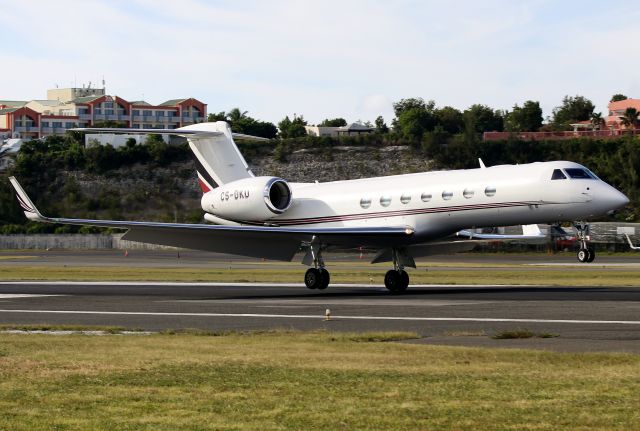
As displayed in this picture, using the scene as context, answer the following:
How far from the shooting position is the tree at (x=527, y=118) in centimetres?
14795

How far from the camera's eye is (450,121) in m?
142

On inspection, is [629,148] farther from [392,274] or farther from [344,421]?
[344,421]

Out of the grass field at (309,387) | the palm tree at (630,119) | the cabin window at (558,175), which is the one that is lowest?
the grass field at (309,387)

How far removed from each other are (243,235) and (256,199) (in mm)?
3207

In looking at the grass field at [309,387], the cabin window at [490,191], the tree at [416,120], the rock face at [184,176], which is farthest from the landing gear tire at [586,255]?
the tree at [416,120]

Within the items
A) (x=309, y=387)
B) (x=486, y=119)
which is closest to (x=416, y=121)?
(x=486, y=119)

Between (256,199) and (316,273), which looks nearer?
(316,273)

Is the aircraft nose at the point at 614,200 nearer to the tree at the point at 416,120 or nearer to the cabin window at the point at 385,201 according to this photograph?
the cabin window at the point at 385,201

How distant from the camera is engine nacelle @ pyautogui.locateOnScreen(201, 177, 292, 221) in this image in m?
35.7

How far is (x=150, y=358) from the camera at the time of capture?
51.1 feet

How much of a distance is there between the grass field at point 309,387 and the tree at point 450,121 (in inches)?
4900

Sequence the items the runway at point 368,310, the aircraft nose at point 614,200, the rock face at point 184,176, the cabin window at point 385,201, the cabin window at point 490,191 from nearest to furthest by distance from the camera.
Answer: the runway at point 368,310, the aircraft nose at point 614,200, the cabin window at point 490,191, the cabin window at point 385,201, the rock face at point 184,176

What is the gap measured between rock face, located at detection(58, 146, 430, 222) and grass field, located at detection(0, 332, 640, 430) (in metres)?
76.8

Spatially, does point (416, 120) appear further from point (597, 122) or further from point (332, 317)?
point (332, 317)
